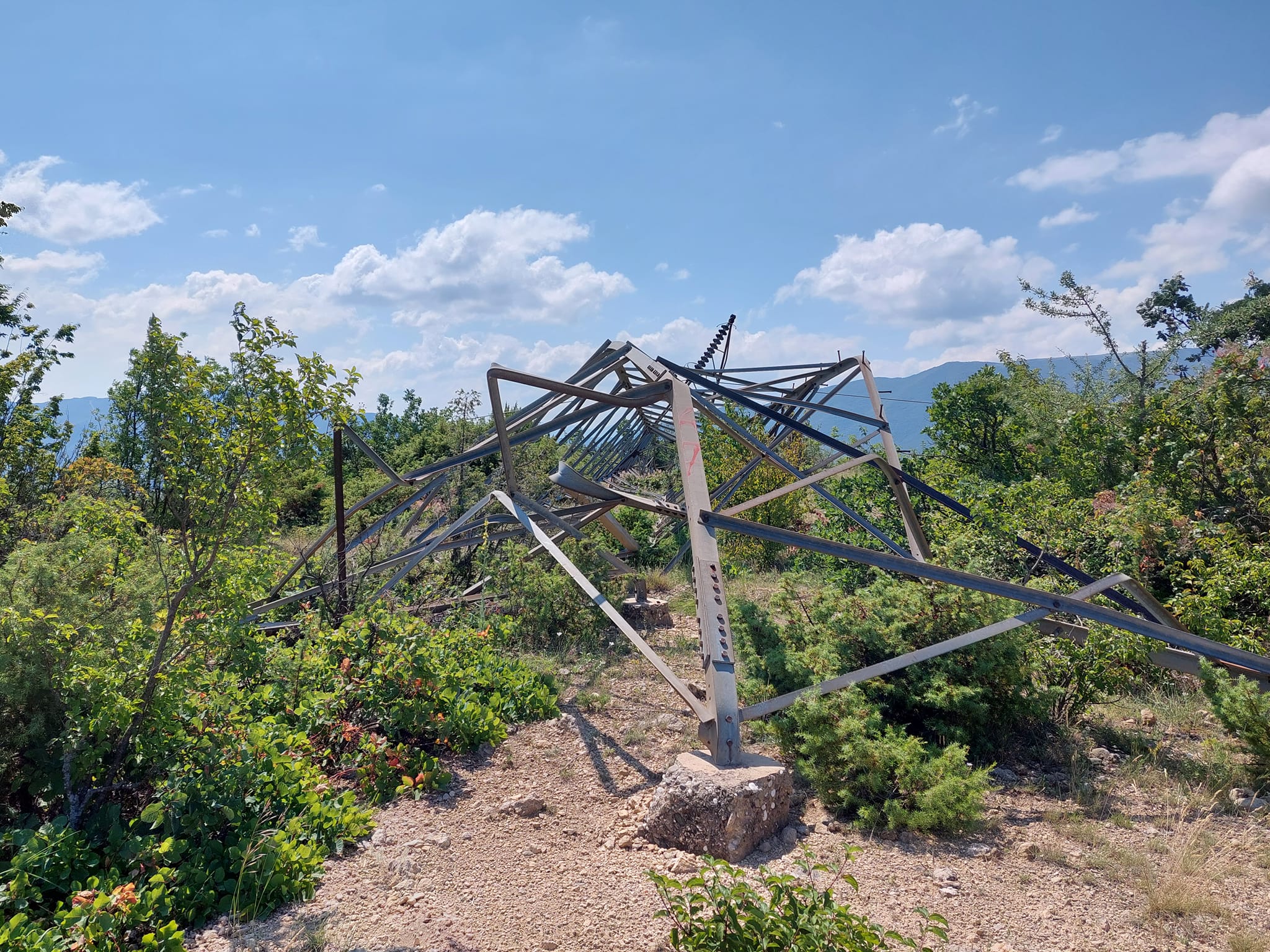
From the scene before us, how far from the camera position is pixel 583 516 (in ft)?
25.4

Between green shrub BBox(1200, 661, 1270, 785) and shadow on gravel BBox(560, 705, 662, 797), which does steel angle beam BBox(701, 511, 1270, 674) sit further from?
shadow on gravel BBox(560, 705, 662, 797)

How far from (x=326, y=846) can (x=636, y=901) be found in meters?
1.78

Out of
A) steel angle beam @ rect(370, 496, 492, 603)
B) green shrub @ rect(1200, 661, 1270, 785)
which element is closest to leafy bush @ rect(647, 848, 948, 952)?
green shrub @ rect(1200, 661, 1270, 785)

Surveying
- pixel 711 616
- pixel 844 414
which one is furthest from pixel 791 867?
pixel 844 414

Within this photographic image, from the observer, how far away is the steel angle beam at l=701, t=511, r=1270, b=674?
4.30 meters

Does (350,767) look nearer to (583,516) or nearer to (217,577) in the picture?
(217,577)

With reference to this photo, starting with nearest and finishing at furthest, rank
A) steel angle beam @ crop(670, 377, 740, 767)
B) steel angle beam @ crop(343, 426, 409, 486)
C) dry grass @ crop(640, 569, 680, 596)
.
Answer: steel angle beam @ crop(670, 377, 740, 767), steel angle beam @ crop(343, 426, 409, 486), dry grass @ crop(640, 569, 680, 596)

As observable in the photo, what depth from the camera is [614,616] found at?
5.28m

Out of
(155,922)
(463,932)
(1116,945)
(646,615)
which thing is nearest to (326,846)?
(155,922)

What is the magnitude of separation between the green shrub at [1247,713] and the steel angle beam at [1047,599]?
0.14 meters

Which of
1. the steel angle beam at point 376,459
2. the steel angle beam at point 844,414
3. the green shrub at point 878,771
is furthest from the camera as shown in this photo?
the steel angle beam at point 844,414

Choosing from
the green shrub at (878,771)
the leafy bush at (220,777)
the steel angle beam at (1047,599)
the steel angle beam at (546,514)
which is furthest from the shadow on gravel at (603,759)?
the steel angle beam at (1047,599)

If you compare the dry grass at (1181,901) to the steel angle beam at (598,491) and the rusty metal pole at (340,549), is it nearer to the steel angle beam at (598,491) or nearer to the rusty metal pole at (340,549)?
the steel angle beam at (598,491)

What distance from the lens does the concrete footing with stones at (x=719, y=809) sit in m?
3.76
